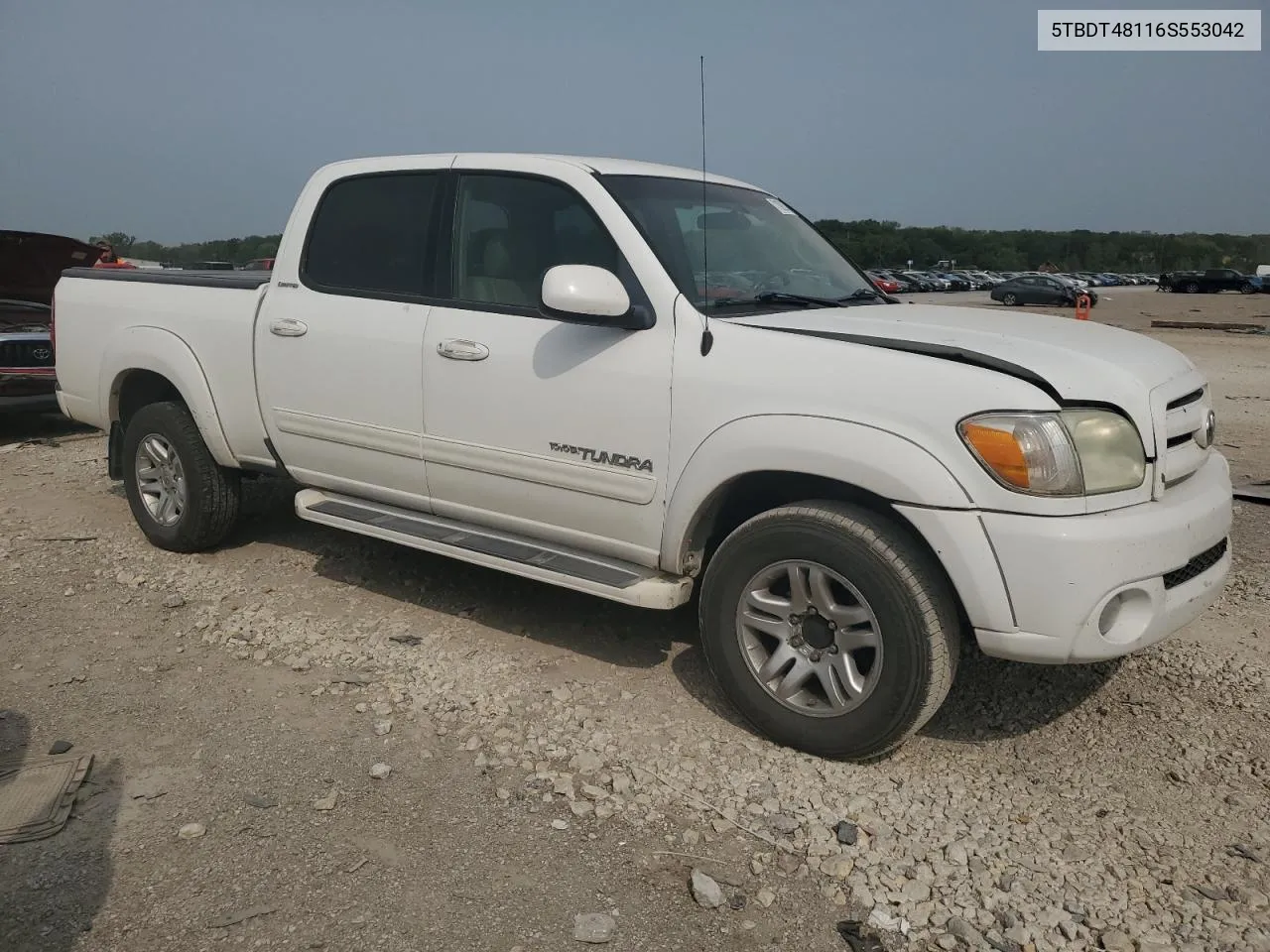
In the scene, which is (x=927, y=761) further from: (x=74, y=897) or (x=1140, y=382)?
(x=74, y=897)

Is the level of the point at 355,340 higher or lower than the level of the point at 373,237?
lower

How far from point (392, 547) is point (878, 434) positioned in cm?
324

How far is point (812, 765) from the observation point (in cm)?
331

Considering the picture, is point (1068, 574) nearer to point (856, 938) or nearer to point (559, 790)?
point (856, 938)

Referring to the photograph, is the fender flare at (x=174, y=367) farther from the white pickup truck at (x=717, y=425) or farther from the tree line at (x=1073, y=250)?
the tree line at (x=1073, y=250)

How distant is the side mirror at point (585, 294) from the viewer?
3455mm

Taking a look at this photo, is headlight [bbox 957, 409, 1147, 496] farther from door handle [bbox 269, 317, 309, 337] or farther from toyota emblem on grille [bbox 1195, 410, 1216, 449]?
door handle [bbox 269, 317, 309, 337]

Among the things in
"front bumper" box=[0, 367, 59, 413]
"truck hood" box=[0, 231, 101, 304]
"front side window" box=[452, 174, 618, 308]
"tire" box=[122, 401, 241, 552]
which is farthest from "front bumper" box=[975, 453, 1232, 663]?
"truck hood" box=[0, 231, 101, 304]

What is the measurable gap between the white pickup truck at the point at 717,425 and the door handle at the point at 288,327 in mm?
14

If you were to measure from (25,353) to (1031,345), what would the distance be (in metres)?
8.45

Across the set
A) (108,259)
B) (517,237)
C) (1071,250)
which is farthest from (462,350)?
(1071,250)

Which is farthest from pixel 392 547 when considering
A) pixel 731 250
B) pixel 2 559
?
pixel 731 250

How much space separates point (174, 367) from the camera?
5.12m

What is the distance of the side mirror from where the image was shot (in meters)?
3.46
